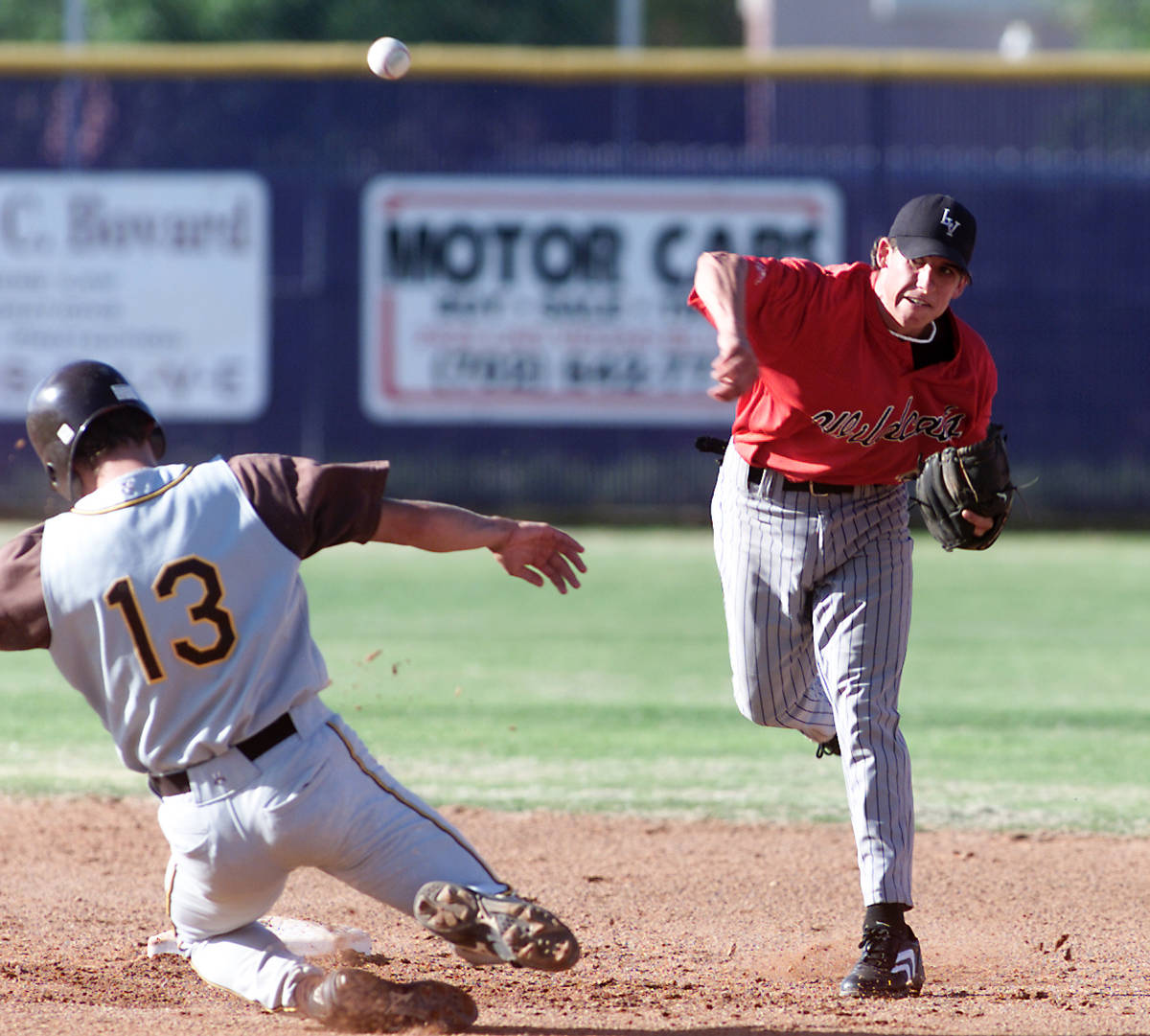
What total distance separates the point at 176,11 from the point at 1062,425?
1645 cm

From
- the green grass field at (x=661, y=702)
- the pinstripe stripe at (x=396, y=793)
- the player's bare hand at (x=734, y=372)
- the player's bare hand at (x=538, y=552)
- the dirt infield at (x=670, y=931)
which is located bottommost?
the green grass field at (x=661, y=702)

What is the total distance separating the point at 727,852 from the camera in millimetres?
4977

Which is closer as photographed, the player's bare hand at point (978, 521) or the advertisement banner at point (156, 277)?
the player's bare hand at point (978, 521)

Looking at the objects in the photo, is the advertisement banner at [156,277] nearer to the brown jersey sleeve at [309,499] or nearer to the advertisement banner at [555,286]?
the advertisement banner at [555,286]

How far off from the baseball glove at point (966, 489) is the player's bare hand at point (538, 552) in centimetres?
117

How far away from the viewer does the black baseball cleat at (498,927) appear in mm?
2924

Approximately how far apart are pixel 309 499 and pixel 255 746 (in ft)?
1.52

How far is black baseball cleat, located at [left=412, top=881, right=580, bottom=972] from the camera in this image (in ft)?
9.59

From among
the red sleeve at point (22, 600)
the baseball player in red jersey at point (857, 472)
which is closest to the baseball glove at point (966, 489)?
the baseball player in red jersey at point (857, 472)

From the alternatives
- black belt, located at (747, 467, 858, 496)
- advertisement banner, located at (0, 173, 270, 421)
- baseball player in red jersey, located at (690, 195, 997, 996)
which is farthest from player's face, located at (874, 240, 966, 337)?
advertisement banner, located at (0, 173, 270, 421)

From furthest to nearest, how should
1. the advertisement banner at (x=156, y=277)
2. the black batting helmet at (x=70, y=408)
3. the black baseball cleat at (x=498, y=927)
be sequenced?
the advertisement banner at (x=156, y=277)
the black batting helmet at (x=70, y=408)
the black baseball cleat at (x=498, y=927)

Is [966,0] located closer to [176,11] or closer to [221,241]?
[176,11]

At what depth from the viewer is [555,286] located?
1335 centimetres

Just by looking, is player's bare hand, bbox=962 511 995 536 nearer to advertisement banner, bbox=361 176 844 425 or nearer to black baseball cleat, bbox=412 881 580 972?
black baseball cleat, bbox=412 881 580 972
